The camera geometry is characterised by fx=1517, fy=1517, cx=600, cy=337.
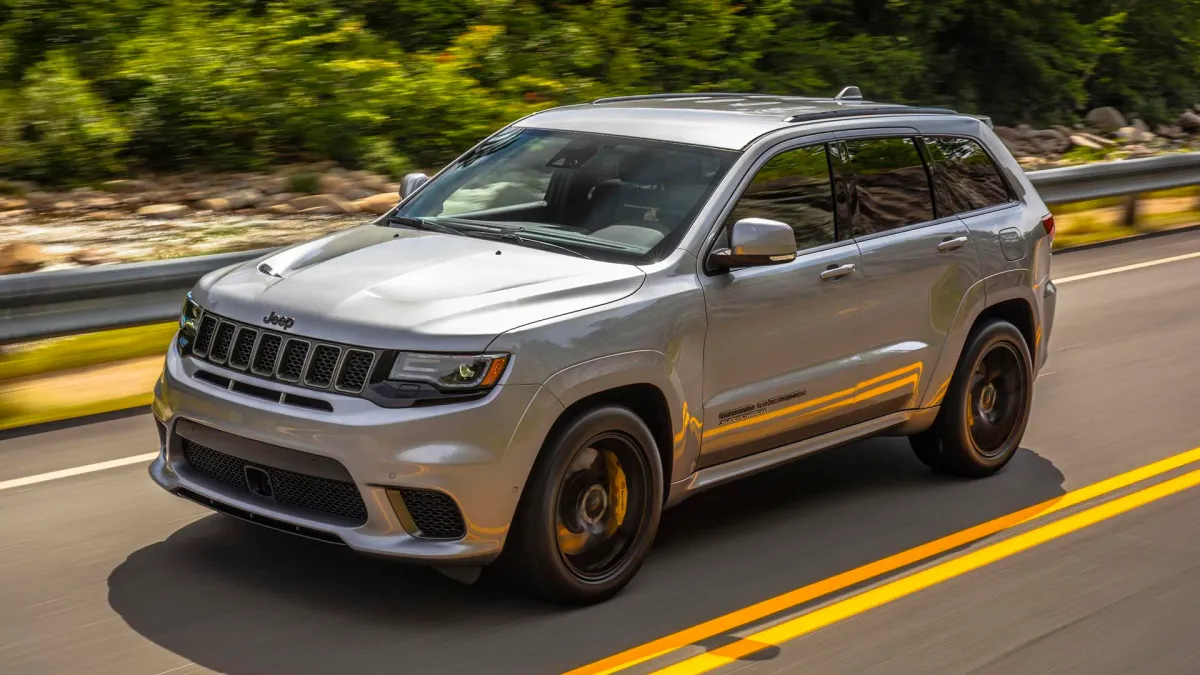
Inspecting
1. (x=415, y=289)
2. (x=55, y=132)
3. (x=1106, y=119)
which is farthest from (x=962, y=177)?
(x=1106, y=119)

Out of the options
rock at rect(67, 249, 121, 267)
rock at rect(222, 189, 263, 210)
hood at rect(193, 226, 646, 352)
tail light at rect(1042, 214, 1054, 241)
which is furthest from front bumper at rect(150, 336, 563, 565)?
rock at rect(222, 189, 263, 210)

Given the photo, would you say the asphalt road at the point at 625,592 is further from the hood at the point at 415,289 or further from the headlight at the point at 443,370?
the hood at the point at 415,289

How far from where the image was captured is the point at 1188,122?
28266mm

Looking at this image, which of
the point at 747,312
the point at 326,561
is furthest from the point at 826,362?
the point at 326,561

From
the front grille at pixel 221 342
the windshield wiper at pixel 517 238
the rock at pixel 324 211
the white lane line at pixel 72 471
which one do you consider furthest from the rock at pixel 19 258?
the front grille at pixel 221 342

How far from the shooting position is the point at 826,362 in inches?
243

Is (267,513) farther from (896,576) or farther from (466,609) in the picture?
(896,576)

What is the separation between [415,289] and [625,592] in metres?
1.38

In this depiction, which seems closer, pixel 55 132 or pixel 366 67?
pixel 55 132

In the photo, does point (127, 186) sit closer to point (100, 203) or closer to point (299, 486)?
point (100, 203)

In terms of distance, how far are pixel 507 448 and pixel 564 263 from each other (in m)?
0.87

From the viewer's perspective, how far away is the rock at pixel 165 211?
13594mm

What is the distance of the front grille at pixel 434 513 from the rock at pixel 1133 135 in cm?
2310

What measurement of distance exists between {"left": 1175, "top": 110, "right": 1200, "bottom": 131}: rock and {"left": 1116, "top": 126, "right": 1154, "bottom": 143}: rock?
1.99m
